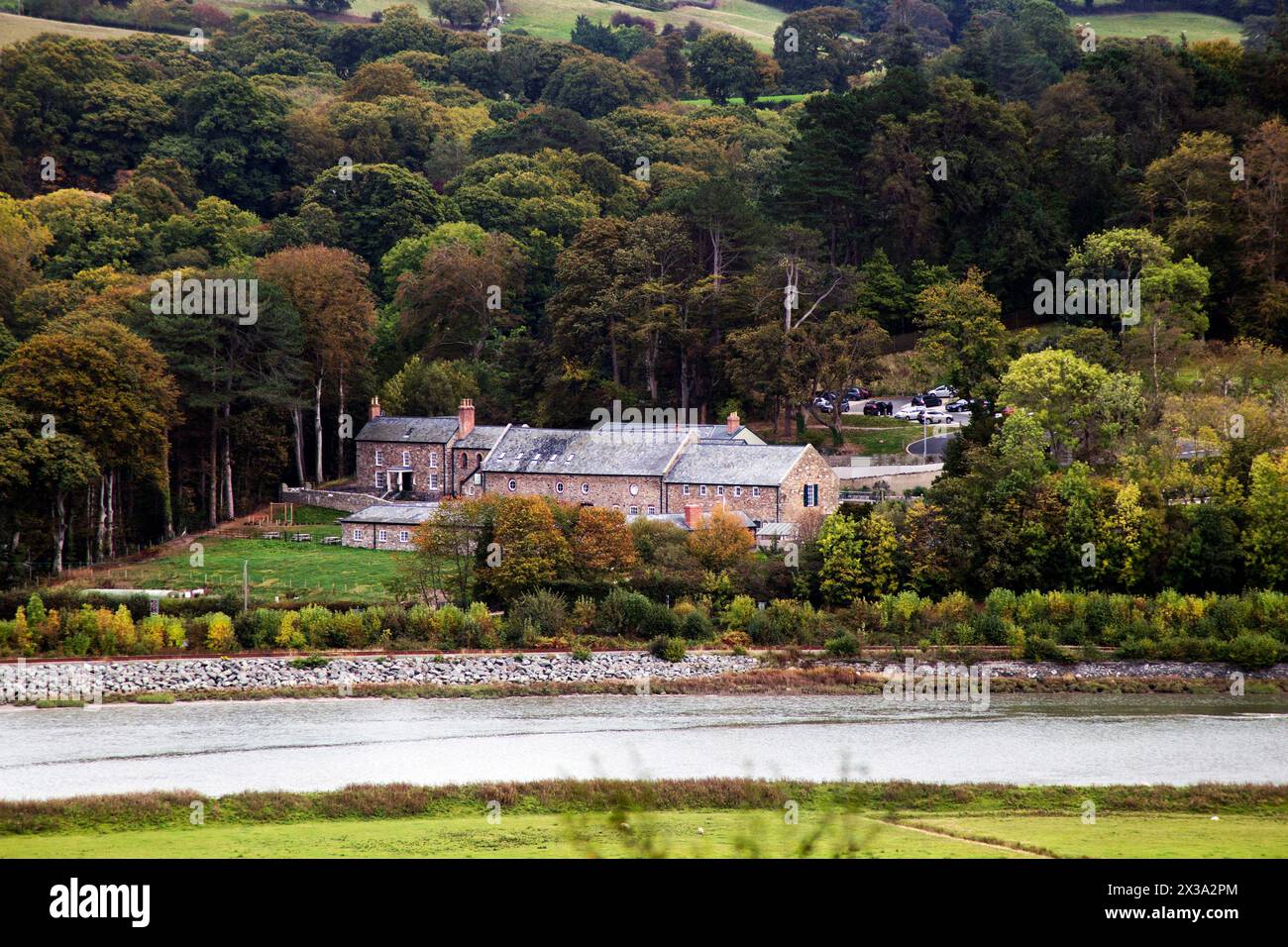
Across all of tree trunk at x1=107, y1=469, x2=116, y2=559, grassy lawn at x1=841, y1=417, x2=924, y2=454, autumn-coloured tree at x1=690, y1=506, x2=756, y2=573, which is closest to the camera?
autumn-coloured tree at x1=690, y1=506, x2=756, y2=573

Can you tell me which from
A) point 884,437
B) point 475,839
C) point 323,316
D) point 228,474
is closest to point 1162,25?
point 884,437

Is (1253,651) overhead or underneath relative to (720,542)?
underneath

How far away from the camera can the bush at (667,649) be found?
54531 mm

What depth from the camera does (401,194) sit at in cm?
10769

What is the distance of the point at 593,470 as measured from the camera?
233ft

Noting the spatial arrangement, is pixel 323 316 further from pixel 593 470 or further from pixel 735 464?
pixel 735 464

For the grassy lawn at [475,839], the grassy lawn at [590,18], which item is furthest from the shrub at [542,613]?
the grassy lawn at [590,18]

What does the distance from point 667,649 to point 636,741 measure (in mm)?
10832

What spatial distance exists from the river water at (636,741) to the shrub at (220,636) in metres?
4.23

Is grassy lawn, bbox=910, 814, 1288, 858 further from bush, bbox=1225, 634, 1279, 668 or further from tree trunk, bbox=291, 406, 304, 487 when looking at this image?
tree trunk, bbox=291, 406, 304, 487

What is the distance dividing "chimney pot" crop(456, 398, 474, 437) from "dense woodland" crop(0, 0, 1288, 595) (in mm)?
5730

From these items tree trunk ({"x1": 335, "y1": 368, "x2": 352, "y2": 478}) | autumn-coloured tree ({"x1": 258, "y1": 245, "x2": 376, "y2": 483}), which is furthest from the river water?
tree trunk ({"x1": 335, "y1": 368, "x2": 352, "y2": 478})

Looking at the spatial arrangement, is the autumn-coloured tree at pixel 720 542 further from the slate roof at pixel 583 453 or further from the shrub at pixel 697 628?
the slate roof at pixel 583 453

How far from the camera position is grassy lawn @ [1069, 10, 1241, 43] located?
16188 cm
